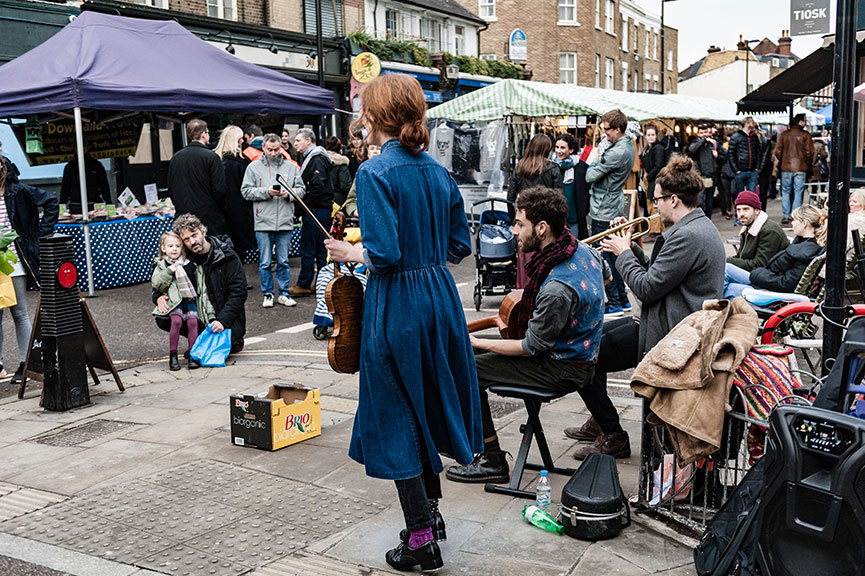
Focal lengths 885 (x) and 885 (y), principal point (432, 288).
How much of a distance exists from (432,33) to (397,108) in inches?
1061

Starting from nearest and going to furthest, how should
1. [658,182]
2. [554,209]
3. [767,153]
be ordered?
1. [554,209]
2. [658,182]
3. [767,153]

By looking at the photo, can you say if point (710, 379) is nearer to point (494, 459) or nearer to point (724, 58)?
point (494, 459)

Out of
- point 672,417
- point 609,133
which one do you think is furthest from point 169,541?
point 609,133

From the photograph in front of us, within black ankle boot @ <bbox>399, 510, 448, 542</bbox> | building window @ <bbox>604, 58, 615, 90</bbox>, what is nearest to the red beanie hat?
black ankle boot @ <bbox>399, 510, 448, 542</bbox>

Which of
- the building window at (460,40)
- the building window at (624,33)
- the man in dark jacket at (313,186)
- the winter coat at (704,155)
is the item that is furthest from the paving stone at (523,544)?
the building window at (624,33)

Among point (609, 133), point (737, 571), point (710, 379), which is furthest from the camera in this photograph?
point (609, 133)

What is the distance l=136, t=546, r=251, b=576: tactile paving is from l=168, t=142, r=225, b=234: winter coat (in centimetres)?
710

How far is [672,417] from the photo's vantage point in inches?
150

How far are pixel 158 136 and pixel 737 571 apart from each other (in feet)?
53.4

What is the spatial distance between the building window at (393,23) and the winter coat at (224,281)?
19.0 meters

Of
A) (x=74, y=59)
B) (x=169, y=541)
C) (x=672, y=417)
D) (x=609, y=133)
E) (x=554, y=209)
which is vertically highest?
(x=74, y=59)

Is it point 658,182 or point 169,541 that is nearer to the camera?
point 169,541

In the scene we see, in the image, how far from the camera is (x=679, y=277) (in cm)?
468

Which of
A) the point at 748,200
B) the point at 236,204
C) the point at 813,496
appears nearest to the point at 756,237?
the point at 748,200
